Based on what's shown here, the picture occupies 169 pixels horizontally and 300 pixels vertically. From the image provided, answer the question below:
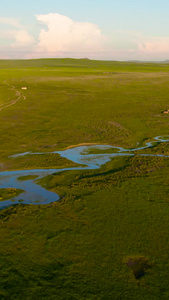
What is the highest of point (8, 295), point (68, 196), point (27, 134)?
point (27, 134)

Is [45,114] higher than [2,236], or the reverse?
[45,114]

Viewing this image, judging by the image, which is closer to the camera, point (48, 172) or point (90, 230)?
point (90, 230)

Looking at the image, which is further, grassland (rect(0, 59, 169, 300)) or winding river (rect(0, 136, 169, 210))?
winding river (rect(0, 136, 169, 210))

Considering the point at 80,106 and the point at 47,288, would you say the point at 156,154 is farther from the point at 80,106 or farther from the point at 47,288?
the point at 80,106

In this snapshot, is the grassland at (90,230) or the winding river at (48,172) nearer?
the grassland at (90,230)

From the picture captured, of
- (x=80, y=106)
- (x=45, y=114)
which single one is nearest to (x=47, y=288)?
(x=45, y=114)

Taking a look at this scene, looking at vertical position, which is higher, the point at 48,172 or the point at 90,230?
the point at 48,172

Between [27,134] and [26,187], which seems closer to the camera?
[26,187]

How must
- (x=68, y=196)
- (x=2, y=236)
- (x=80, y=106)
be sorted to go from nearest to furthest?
1. (x=2, y=236)
2. (x=68, y=196)
3. (x=80, y=106)
